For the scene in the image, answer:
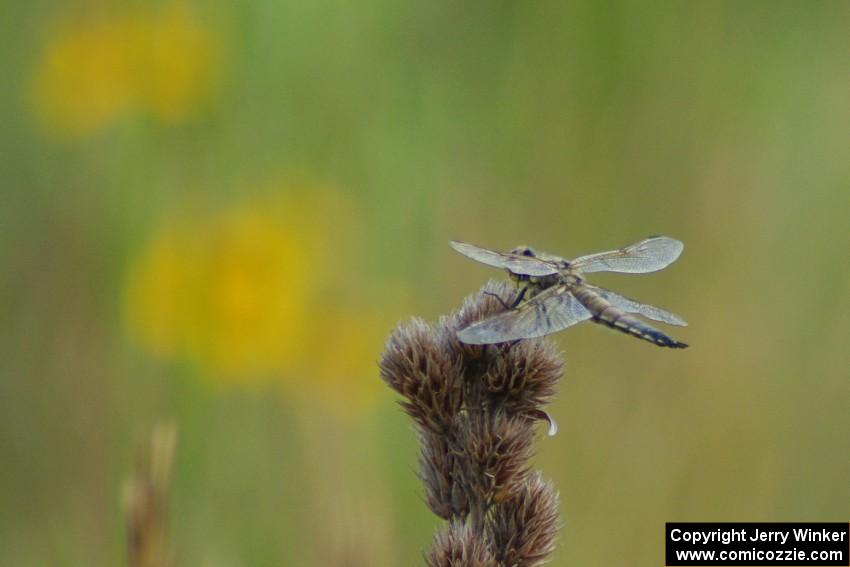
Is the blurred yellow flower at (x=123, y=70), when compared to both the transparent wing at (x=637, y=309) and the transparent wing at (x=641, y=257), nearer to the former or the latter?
the transparent wing at (x=641, y=257)

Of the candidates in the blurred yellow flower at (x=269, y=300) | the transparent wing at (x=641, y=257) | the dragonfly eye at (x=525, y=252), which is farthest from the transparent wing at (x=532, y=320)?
the blurred yellow flower at (x=269, y=300)

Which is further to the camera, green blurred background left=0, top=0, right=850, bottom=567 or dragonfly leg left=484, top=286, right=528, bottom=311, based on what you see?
green blurred background left=0, top=0, right=850, bottom=567

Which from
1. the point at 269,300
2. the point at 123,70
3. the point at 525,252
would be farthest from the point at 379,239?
the point at 525,252

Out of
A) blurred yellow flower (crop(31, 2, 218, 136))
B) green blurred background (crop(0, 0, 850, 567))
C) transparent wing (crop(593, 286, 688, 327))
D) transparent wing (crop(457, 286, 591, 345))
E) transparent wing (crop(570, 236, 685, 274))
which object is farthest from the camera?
blurred yellow flower (crop(31, 2, 218, 136))

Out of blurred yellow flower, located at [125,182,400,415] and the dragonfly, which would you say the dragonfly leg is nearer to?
the dragonfly

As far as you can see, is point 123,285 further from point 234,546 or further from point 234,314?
point 234,546

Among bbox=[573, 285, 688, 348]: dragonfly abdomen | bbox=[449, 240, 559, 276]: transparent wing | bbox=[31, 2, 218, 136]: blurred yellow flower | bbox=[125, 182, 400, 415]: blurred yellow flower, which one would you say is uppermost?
bbox=[31, 2, 218, 136]: blurred yellow flower

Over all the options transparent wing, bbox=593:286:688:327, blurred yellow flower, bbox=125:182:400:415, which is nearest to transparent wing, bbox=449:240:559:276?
transparent wing, bbox=593:286:688:327
